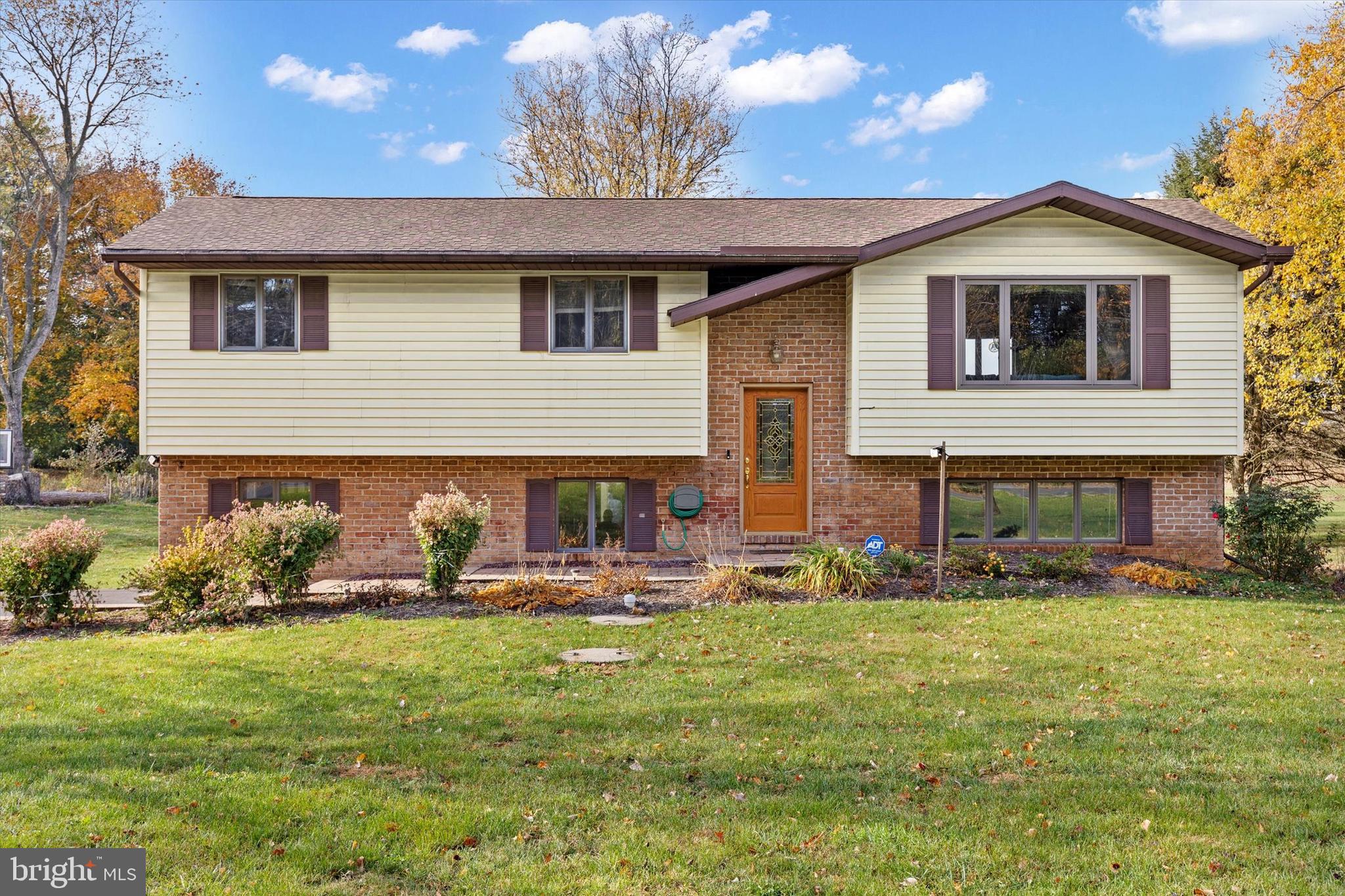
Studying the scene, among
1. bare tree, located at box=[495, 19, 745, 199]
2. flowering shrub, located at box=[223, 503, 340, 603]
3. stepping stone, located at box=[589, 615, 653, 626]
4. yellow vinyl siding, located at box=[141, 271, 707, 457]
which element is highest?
bare tree, located at box=[495, 19, 745, 199]

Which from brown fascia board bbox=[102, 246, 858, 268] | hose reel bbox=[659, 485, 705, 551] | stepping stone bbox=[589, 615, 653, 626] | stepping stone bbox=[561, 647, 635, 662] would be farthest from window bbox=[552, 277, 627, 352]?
stepping stone bbox=[561, 647, 635, 662]

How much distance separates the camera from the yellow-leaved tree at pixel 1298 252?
13977mm

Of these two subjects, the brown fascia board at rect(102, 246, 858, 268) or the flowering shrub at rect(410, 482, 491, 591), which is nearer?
the flowering shrub at rect(410, 482, 491, 591)

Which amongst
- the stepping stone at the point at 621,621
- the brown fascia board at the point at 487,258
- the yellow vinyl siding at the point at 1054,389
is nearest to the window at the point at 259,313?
the brown fascia board at the point at 487,258

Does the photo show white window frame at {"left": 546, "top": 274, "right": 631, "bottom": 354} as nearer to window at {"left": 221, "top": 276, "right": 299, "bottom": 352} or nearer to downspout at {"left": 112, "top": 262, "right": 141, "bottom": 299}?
window at {"left": 221, "top": 276, "right": 299, "bottom": 352}

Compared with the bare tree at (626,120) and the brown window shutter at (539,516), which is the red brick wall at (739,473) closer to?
the brown window shutter at (539,516)

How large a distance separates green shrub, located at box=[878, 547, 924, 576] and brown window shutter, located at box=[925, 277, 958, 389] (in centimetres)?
241

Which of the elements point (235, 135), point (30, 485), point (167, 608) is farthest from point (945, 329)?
point (235, 135)

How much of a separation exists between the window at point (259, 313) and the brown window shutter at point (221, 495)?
1.87 m

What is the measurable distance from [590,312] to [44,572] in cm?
674

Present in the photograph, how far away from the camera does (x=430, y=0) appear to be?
16.3 metres

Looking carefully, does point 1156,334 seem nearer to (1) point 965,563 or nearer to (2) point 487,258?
(1) point 965,563

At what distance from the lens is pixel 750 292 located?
10.6 metres

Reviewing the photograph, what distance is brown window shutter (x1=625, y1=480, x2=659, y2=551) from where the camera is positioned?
11648 millimetres
